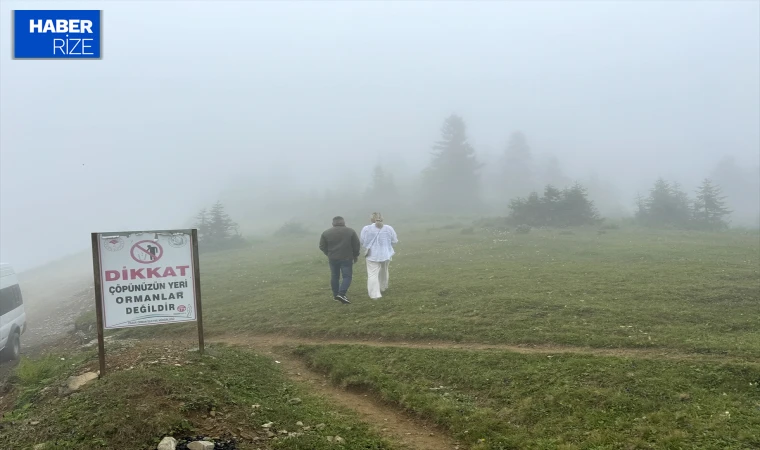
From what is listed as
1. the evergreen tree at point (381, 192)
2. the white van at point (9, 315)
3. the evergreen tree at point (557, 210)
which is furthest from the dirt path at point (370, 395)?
the evergreen tree at point (381, 192)

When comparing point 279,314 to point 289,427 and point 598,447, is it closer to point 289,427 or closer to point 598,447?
point 289,427

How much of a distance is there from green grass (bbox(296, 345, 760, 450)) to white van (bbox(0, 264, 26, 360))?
907 cm

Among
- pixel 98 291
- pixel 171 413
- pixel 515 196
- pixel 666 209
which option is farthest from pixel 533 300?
pixel 515 196

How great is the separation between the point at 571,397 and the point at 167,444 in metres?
4.60

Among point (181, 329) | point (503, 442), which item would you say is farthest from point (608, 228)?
point (503, 442)

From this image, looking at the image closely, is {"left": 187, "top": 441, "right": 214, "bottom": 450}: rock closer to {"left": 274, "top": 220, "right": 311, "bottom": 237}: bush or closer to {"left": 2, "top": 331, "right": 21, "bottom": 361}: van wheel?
{"left": 2, "top": 331, "right": 21, "bottom": 361}: van wheel

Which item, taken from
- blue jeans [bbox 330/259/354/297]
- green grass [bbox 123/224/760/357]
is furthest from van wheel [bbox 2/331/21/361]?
blue jeans [bbox 330/259/354/297]

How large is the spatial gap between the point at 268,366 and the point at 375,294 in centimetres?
487

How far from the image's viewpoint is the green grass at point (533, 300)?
916 cm

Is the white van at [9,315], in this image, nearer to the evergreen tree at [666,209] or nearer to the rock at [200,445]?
the rock at [200,445]

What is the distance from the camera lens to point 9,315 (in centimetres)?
1284

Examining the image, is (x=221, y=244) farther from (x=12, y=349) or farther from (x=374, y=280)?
(x=374, y=280)

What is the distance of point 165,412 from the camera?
18.9ft

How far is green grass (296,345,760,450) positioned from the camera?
17.3 feet
